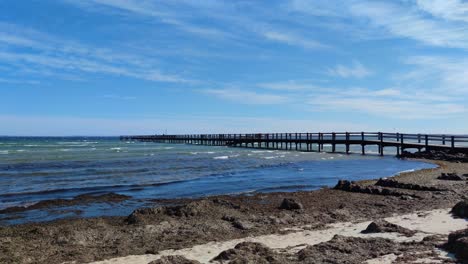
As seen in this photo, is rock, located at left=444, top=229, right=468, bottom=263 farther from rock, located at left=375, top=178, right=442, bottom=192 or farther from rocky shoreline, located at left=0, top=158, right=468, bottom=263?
rock, located at left=375, top=178, right=442, bottom=192

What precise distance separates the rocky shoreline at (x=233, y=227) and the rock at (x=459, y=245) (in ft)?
0.07

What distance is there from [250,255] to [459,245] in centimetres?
304

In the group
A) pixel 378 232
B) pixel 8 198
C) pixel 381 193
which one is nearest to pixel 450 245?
pixel 378 232

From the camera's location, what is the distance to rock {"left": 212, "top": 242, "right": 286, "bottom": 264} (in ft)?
21.4

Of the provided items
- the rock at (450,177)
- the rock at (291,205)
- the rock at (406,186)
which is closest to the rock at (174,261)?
the rock at (291,205)

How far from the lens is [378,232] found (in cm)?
826

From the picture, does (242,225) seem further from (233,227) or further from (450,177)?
(450,177)

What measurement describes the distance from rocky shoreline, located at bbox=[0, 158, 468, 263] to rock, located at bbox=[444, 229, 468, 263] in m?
0.02

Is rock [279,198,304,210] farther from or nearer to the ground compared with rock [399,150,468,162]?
nearer to the ground

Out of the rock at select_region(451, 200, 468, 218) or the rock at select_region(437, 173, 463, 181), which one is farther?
the rock at select_region(437, 173, 463, 181)

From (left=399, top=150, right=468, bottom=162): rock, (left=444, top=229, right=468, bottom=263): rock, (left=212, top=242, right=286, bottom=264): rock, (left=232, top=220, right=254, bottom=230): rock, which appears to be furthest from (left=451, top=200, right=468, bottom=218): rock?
(left=399, top=150, right=468, bottom=162): rock

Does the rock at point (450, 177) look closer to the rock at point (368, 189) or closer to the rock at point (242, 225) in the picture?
the rock at point (368, 189)

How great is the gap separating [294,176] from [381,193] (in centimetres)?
771

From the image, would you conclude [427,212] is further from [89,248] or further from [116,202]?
[116,202]
